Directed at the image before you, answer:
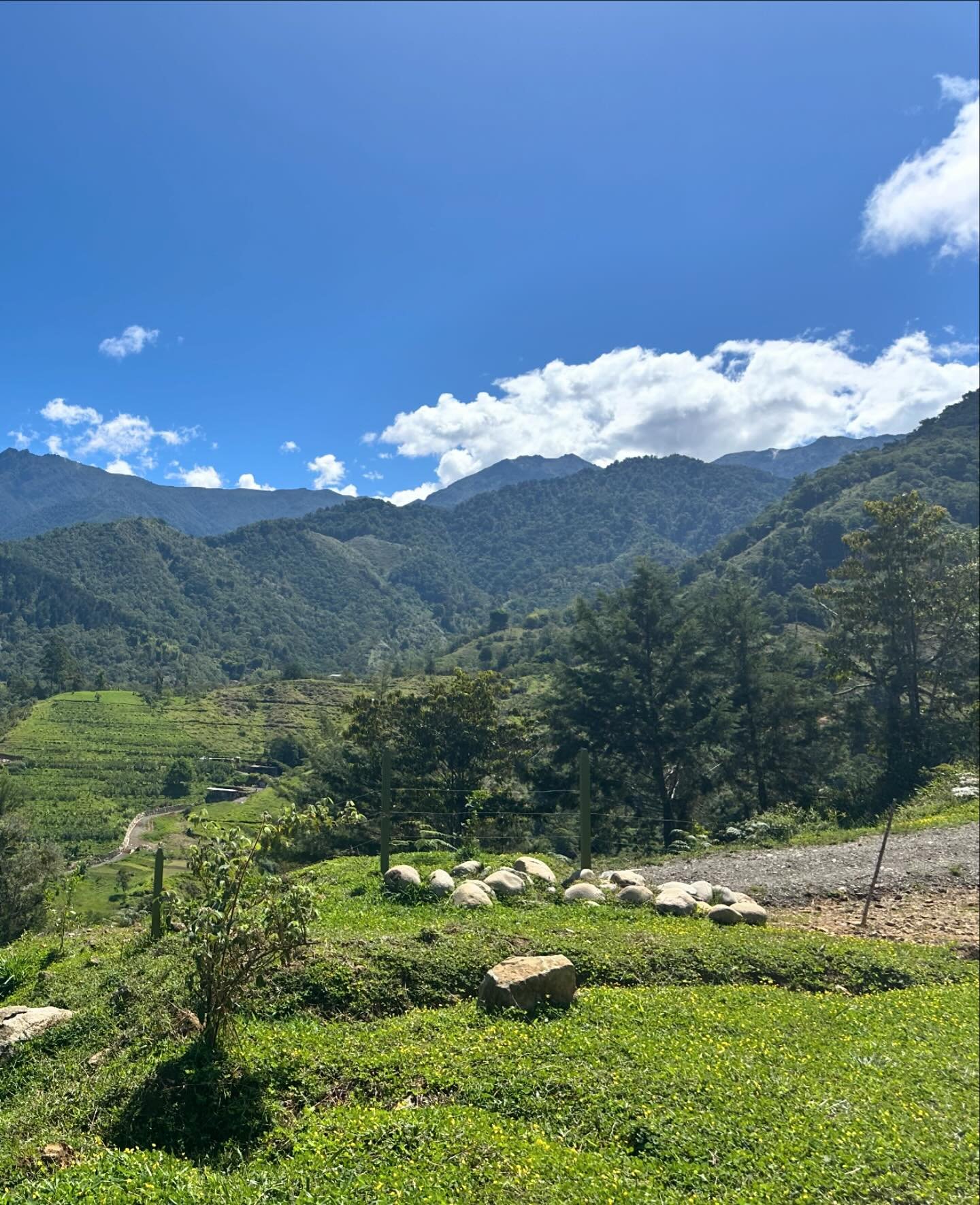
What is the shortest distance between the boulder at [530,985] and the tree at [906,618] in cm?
2442

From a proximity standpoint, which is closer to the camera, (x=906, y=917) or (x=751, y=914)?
(x=751, y=914)

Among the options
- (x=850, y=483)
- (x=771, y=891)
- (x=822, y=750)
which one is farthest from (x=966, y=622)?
(x=850, y=483)

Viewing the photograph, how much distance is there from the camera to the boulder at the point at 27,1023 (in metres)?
7.59

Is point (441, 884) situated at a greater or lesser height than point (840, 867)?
greater

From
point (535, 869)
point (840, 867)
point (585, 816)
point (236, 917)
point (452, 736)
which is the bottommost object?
point (840, 867)

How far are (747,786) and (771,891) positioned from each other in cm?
1607

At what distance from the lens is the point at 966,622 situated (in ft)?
94.4

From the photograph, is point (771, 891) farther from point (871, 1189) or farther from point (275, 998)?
point (275, 998)

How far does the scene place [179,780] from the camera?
80.8 metres

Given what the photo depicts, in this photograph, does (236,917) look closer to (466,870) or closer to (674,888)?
(466,870)

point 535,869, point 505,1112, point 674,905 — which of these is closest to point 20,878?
point 535,869

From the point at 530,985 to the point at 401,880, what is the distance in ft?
13.8

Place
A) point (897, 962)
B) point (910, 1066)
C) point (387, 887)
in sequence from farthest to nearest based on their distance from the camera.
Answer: point (387, 887), point (897, 962), point (910, 1066)

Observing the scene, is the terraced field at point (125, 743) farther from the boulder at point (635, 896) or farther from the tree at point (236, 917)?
the tree at point (236, 917)
